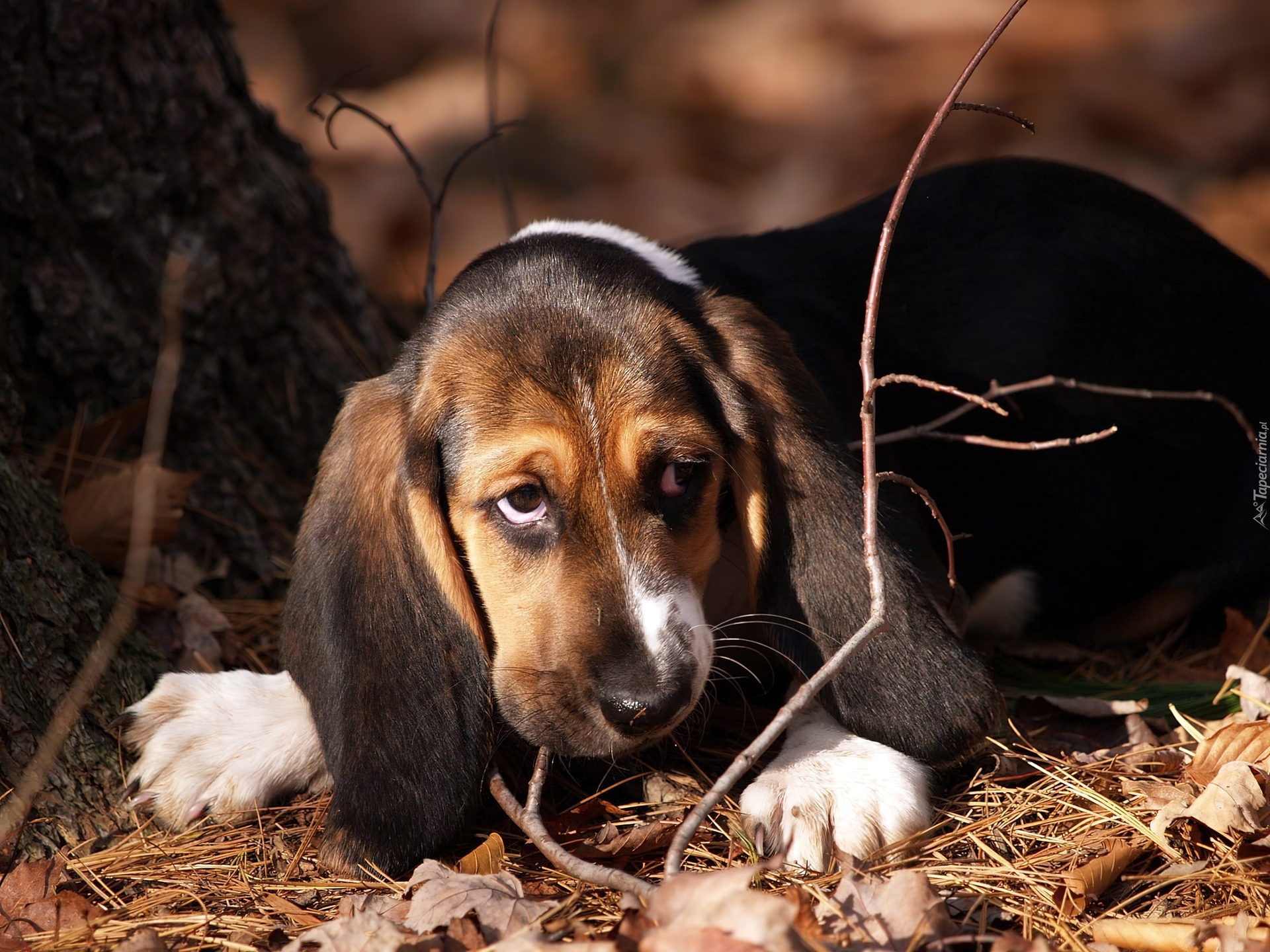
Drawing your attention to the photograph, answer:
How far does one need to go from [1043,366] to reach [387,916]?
247 centimetres

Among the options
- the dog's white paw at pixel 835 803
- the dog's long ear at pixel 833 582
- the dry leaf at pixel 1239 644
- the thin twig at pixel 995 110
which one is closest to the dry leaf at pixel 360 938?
the dog's white paw at pixel 835 803

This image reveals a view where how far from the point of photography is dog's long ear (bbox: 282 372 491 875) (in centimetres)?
263

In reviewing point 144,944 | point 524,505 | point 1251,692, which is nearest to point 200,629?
point 524,505

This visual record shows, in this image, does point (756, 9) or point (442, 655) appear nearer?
point (442, 655)

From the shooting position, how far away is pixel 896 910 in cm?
218

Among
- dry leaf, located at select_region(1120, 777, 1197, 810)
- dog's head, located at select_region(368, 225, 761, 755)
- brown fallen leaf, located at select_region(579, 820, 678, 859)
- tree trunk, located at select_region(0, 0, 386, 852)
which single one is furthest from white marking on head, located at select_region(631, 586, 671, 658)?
tree trunk, located at select_region(0, 0, 386, 852)

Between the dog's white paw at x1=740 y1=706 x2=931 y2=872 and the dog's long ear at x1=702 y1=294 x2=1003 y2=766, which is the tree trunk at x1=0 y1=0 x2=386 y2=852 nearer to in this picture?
the dog's white paw at x1=740 y1=706 x2=931 y2=872

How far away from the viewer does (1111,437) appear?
3.77 m

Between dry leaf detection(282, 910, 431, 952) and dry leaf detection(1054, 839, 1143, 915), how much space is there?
1.18 meters

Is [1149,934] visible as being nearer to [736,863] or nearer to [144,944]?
[736,863]

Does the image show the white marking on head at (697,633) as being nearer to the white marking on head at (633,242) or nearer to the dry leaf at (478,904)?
the dry leaf at (478,904)

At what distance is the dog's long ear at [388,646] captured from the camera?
2633 millimetres

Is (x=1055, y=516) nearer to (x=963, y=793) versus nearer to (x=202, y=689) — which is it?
(x=963, y=793)

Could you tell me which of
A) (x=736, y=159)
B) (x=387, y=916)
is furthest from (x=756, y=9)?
(x=387, y=916)
